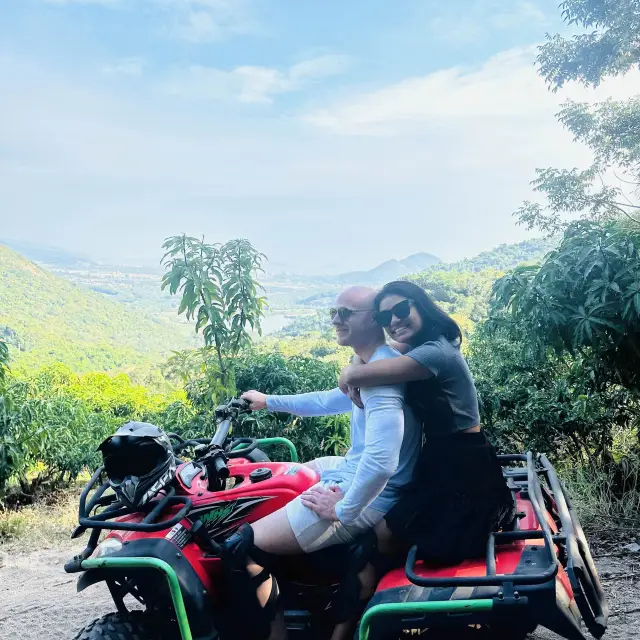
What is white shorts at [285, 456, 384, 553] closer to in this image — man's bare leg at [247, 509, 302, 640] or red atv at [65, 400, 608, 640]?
man's bare leg at [247, 509, 302, 640]

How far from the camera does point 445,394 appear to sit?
7.97 ft

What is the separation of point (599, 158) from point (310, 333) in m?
7.31

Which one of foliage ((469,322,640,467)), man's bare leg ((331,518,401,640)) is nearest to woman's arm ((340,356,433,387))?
man's bare leg ((331,518,401,640))

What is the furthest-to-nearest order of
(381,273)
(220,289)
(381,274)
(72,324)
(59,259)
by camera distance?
1. (59,259)
2. (72,324)
3. (381,273)
4. (381,274)
5. (220,289)

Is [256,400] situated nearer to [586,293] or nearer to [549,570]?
[549,570]

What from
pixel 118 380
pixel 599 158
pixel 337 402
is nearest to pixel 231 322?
pixel 337 402

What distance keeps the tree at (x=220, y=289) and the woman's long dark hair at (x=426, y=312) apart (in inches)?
127

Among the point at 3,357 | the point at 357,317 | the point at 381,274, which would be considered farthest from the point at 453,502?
the point at 3,357

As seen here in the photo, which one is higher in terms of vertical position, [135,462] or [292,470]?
[135,462]

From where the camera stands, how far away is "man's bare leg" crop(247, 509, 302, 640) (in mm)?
2449

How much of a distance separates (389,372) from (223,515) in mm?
870

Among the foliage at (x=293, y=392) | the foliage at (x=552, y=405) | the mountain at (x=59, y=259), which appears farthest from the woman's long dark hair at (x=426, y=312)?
the mountain at (x=59, y=259)

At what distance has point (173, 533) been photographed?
2.46m

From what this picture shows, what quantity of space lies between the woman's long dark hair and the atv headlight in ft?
4.37
